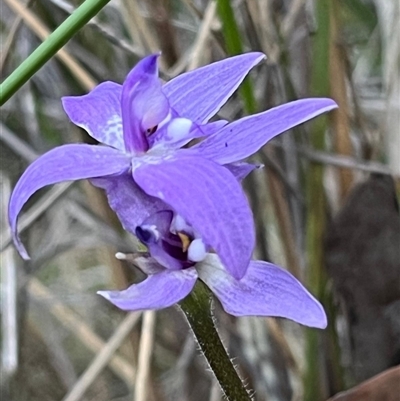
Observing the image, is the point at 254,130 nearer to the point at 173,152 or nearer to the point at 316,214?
the point at 173,152

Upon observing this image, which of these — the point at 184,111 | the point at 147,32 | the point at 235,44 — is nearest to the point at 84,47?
the point at 147,32

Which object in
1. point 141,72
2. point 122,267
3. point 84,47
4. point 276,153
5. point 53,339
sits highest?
point 141,72

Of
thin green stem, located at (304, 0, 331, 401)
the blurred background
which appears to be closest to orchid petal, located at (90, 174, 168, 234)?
the blurred background

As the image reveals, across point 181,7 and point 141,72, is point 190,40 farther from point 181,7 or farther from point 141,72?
point 141,72

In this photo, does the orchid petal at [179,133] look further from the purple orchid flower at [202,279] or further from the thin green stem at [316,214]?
the thin green stem at [316,214]

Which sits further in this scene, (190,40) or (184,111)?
(190,40)

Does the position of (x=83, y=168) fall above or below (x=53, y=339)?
above

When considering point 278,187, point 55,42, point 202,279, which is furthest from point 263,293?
point 278,187
